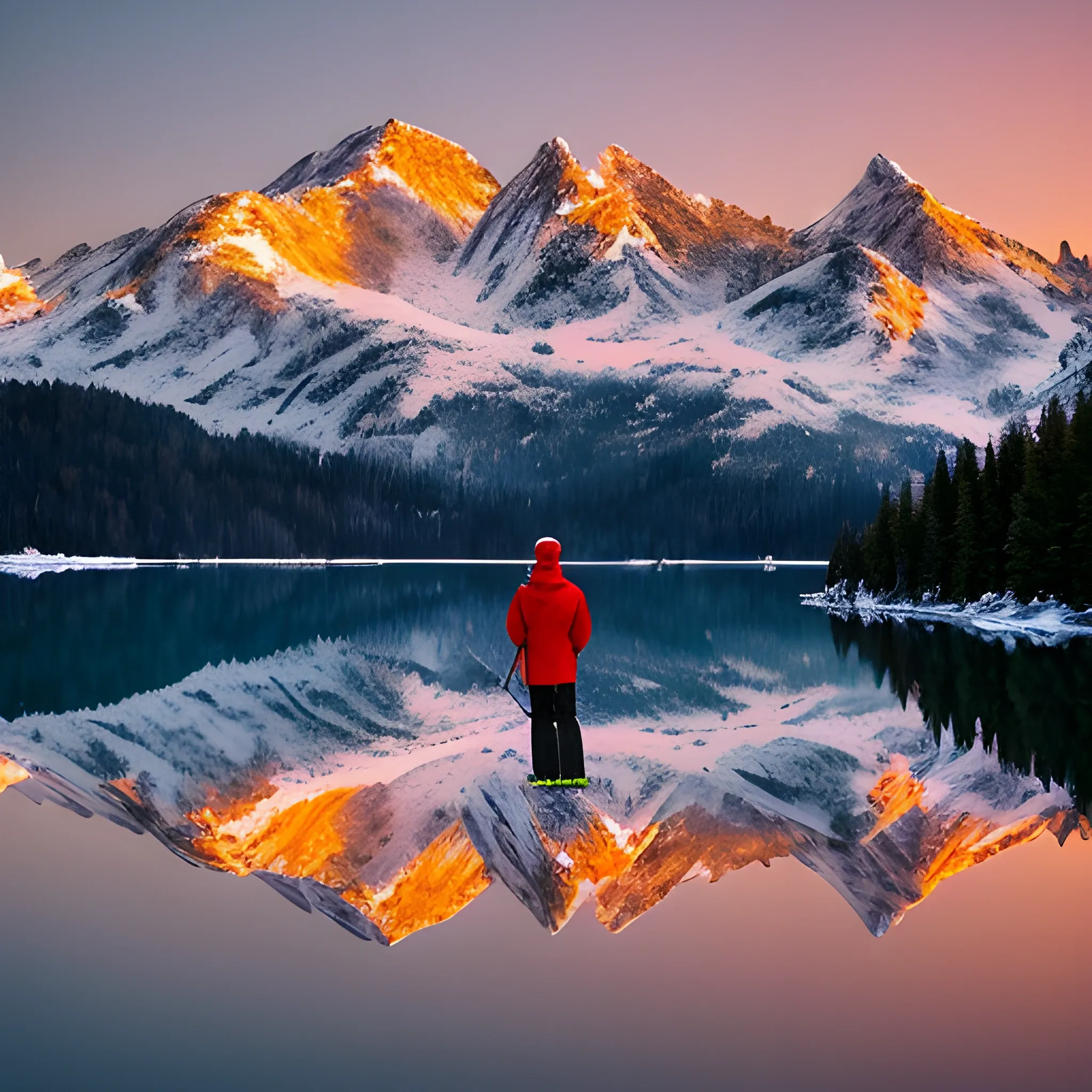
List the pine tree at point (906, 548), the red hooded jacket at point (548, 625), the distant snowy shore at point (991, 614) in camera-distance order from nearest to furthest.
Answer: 1. the red hooded jacket at point (548, 625)
2. the distant snowy shore at point (991, 614)
3. the pine tree at point (906, 548)

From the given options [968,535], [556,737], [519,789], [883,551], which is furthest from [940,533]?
[519,789]

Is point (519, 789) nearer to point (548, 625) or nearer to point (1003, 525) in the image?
point (548, 625)

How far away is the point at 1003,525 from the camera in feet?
229

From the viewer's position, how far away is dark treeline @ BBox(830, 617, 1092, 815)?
65.4 ft

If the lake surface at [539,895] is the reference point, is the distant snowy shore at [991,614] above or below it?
above

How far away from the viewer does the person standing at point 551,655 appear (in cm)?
1730

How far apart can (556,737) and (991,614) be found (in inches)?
2112

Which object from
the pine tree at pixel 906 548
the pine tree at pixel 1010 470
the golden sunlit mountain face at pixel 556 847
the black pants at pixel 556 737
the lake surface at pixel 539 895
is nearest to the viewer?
the lake surface at pixel 539 895

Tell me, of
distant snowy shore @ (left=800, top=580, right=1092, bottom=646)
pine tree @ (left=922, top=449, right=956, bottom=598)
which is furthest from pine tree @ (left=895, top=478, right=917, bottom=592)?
pine tree @ (left=922, top=449, right=956, bottom=598)

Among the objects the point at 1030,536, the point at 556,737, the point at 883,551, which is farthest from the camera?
the point at 883,551

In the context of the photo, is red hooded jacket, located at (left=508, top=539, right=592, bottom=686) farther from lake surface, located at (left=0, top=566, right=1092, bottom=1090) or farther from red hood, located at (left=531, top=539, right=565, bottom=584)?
lake surface, located at (left=0, top=566, right=1092, bottom=1090)

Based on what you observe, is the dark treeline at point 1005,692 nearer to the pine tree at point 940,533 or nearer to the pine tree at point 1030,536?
the pine tree at point 1030,536

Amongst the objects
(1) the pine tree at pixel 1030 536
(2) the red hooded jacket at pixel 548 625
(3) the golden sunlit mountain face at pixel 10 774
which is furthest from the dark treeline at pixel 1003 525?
(3) the golden sunlit mountain face at pixel 10 774

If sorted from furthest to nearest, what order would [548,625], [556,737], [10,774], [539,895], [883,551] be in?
[883,551], [10,774], [556,737], [548,625], [539,895]
